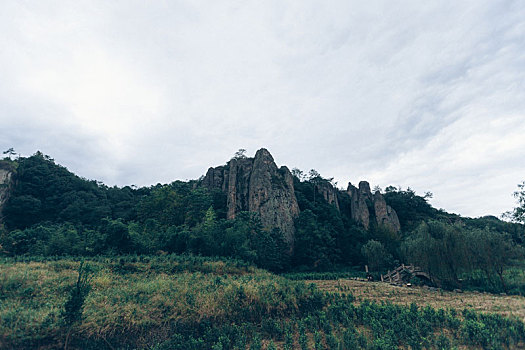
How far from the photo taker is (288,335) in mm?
8070

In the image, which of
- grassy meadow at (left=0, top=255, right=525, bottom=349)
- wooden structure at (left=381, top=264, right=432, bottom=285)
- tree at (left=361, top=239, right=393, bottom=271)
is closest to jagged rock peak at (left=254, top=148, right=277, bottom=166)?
tree at (left=361, top=239, right=393, bottom=271)

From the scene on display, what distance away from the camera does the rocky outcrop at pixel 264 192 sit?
3547cm

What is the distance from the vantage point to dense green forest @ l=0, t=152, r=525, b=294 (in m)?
20.3

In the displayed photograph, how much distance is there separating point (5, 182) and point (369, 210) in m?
64.7

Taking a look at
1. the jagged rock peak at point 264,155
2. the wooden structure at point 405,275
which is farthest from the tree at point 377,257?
the jagged rock peak at point 264,155

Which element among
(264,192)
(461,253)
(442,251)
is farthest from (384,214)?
(461,253)

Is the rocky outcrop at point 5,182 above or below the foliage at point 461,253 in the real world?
above

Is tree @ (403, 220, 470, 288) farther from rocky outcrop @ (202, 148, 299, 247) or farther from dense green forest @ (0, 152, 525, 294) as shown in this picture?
rocky outcrop @ (202, 148, 299, 247)

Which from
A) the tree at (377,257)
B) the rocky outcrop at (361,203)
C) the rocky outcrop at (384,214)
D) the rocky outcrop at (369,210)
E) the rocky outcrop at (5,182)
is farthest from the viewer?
the rocky outcrop at (361,203)

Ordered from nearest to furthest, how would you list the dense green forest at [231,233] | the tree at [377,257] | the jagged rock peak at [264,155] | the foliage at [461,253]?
the foliage at [461,253], the dense green forest at [231,233], the tree at [377,257], the jagged rock peak at [264,155]

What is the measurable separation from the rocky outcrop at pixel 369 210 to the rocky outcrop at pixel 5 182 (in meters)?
60.0

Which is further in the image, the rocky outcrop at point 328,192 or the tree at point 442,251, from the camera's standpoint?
the rocky outcrop at point 328,192

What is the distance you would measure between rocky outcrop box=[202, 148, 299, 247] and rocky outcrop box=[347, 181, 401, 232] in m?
16.4

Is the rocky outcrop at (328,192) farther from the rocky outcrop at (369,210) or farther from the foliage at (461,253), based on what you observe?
the foliage at (461,253)
